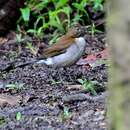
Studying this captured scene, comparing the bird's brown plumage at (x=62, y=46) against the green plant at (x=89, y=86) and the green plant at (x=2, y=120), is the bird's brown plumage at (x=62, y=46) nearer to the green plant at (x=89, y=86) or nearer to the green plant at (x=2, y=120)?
the green plant at (x=89, y=86)

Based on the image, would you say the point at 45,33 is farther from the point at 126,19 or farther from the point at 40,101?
the point at 126,19

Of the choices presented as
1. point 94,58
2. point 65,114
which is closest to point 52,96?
point 65,114

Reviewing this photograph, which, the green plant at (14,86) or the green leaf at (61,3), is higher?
the green leaf at (61,3)

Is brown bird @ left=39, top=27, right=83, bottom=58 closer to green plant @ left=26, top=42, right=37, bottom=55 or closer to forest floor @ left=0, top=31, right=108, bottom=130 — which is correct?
forest floor @ left=0, top=31, right=108, bottom=130

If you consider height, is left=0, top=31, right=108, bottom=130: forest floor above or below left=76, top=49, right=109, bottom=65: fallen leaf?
above

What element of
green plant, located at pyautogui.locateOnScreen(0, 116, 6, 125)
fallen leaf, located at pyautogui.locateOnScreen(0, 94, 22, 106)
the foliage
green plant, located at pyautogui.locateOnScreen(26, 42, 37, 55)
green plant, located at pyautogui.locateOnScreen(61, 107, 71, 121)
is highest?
green plant, located at pyautogui.locateOnScreen(61, 107, 71, 121)

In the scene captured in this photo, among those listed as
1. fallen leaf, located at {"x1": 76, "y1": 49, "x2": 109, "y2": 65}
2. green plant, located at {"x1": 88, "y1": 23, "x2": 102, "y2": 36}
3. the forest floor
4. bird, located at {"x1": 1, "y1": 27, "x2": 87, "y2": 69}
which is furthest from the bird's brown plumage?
green plant, located at {"x1": 88, "y1": 23, "x2": 102, "y2": 36}

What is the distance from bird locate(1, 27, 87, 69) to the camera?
26.9 ft

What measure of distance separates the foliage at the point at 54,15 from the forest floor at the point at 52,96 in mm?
899

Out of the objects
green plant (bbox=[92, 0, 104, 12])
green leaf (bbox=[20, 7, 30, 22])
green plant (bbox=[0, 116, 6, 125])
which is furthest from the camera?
green leaf (bbox=[20, 7, 30, 22])

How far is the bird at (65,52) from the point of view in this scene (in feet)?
26.9

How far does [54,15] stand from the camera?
1047 cm

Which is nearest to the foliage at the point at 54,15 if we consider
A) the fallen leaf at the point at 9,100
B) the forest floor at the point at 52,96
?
the forest floor at the point at 52,96

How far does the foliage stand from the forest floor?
90cm
